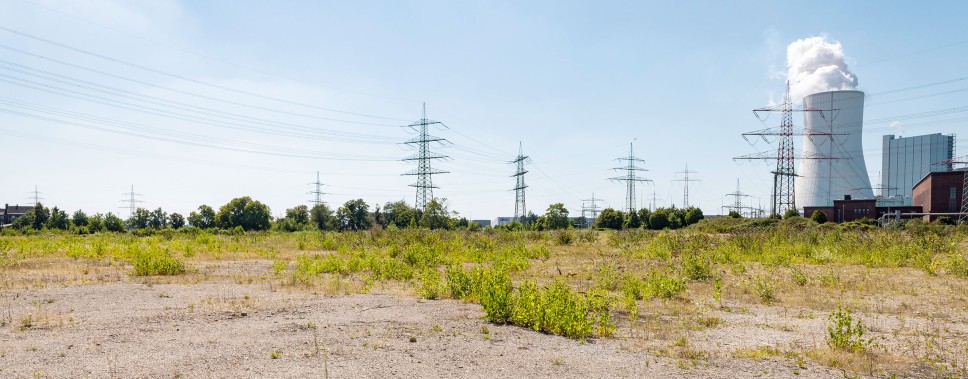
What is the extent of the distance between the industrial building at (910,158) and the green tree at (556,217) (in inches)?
5893

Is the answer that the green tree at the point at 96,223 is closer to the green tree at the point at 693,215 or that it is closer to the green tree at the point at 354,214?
the green tree at the point at 354,214

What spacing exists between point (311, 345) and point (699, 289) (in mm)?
9059

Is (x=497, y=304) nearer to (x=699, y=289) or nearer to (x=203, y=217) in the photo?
(x=699, y=289)

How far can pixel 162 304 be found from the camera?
400 inches

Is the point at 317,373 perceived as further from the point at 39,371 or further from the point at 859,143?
the point at 859,143

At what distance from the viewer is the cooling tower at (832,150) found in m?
74.5

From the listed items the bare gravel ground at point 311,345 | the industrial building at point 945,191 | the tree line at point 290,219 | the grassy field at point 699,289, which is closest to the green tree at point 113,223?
the tree line at point 290,219

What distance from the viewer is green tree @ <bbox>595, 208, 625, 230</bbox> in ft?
228

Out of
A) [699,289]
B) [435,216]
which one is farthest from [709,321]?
[435,216]

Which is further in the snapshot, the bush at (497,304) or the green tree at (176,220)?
the green tree at (176,220)

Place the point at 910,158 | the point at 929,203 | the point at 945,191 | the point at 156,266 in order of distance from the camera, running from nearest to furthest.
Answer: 1. the point at 156,266
2. the point at 945,191
3. the point at 929,203
4. the point at 910,158

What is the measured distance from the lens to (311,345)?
23.1 ft

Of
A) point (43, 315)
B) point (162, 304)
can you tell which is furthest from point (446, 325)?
point (43, 315)

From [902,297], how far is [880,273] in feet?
13.7
